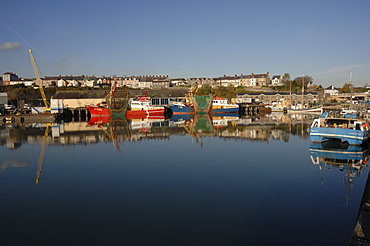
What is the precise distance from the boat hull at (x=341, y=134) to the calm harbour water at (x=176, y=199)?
2.72 meters

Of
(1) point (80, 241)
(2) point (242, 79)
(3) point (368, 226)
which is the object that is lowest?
(1) point (80, 241)

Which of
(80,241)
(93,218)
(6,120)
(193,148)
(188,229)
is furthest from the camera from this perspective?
(6,120)

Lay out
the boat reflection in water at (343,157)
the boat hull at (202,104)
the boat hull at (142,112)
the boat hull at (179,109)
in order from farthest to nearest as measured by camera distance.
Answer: the boat hull at (202,104)
the boat hull at (179,109)
the boat hull at (142,112)
the boat reflection in water at (343,157)

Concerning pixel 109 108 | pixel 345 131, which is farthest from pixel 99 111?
pixel 345 131

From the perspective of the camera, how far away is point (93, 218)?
8648 mm

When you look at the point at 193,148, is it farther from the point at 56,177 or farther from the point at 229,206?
the point at 229,206

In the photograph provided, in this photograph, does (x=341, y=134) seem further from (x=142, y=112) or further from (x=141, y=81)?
(x=141, y=81)

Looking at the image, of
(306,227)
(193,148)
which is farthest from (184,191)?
(193,148)

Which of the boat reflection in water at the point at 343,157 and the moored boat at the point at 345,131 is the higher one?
the moored boat at the point at 345,131

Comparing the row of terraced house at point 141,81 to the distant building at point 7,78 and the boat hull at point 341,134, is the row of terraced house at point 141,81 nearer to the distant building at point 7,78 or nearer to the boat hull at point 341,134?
the distant building at point 7,78

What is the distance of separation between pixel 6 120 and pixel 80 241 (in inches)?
1640

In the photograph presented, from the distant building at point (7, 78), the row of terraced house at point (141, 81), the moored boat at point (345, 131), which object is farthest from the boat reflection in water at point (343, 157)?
the distant building at point (7, 78)

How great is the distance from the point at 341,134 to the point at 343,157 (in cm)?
369

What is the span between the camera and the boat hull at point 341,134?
62.8 feet
